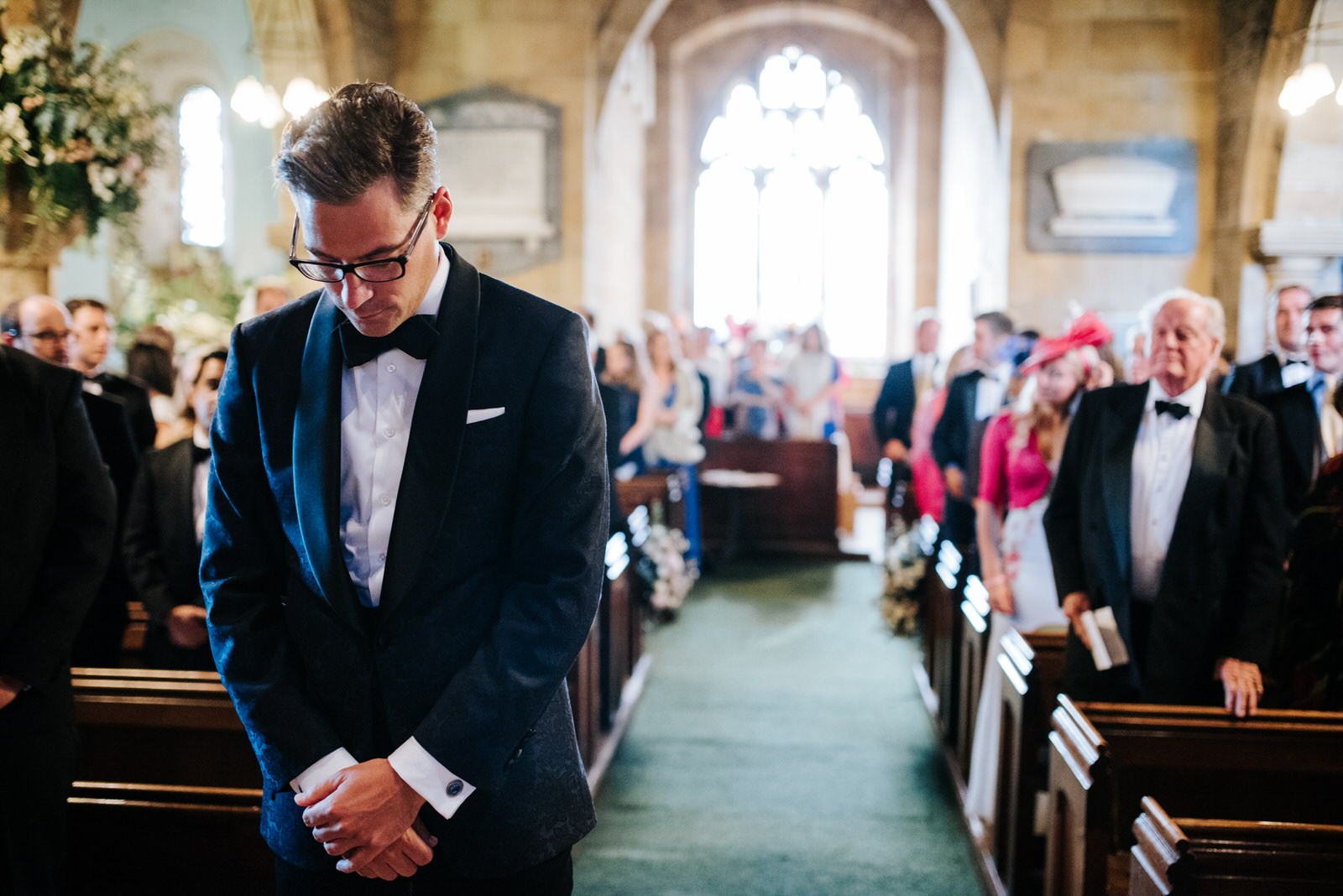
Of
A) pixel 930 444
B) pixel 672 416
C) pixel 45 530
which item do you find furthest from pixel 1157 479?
pixel 672 416

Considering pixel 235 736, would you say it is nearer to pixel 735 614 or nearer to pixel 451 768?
pixel 451 768

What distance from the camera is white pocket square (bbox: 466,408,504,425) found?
1.17 meters

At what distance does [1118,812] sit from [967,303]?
7736 millimetres

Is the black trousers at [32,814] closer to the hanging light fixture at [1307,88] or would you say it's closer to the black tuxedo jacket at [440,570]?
the black tuxedo jacket at [440,570]

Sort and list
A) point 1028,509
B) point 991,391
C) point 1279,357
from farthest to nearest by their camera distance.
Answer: point 991,391
point 1279,357
point 1028,509

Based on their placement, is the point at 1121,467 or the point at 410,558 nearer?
the point at 410,558

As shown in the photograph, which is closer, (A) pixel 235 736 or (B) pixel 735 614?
(A) pixel 235 736

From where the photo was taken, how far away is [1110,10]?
22.6 feet

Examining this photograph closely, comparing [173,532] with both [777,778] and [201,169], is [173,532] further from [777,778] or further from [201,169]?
[201,169]

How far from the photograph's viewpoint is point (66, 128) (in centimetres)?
396

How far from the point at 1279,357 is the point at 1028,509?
2.09 metres

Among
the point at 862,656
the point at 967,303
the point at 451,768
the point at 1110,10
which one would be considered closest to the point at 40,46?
the point at 451,768

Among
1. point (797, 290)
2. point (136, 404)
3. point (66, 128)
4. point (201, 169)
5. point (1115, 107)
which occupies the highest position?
point (201, 169)

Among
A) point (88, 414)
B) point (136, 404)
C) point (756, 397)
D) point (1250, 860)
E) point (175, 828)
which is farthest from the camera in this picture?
point (756, 397)
